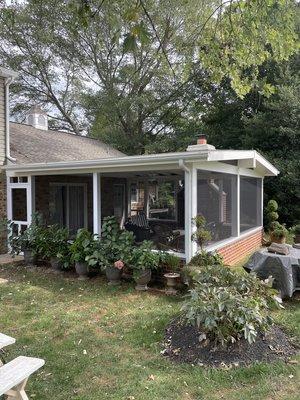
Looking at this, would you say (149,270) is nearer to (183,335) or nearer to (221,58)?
(183,335)

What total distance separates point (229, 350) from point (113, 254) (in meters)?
3.81

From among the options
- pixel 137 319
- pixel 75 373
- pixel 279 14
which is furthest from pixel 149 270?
pixel 279 14

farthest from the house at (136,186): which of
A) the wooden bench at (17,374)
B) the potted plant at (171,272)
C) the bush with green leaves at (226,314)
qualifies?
the wooden bench at (17,374)

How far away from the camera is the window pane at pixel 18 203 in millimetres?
10938

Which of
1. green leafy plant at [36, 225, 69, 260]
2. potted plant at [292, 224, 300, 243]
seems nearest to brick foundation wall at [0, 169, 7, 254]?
green leafy plant at [36, 225, 69, 260]

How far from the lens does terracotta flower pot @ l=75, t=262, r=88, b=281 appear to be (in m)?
7.87

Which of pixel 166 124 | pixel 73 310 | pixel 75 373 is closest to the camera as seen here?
pixel 75 373

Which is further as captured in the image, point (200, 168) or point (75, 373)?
point (200, 168)

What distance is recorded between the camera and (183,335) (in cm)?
464

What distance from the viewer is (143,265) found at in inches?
278

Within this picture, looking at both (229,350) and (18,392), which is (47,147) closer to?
(229,350)

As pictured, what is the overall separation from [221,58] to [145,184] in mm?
10586

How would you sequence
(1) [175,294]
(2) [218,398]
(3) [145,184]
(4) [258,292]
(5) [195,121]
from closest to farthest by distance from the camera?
(2) [218,398], (4) [258,292], (1) [175,294], (3) [145,184], (5) [195,121]

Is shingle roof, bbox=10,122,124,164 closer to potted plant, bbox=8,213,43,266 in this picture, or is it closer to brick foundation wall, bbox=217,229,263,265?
potted plant, bbox=8,213,43,266
